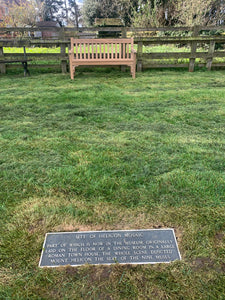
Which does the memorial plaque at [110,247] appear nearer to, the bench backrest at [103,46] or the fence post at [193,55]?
the bench backrest at [103,46]

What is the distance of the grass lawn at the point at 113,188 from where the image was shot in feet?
5.07

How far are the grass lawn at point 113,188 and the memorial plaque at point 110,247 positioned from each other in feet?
0.18

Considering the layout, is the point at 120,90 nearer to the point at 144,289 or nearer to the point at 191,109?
the point at 191,109

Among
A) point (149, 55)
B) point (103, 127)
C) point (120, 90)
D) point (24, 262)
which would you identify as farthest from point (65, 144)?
point (149, 55)

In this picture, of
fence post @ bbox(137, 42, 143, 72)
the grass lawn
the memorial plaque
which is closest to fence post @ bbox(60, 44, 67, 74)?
fence post @ bbox(137, 42, 143, 72)

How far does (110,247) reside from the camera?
177 centimetres

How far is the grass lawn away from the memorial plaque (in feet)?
0.18

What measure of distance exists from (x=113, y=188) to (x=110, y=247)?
69 centimetres

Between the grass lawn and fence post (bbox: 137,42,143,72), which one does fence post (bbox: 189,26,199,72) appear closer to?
fence post (bbox: 137,42,143,72)

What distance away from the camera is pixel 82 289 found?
4.91 ft

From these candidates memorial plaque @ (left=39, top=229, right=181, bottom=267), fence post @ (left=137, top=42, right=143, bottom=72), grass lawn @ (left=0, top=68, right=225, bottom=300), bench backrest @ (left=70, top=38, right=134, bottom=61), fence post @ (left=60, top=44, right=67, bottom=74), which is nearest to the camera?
grass lawn @ (left=0, top=68, right=225, bottom=300)

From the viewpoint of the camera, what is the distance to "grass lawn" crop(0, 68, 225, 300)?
5.07 ft

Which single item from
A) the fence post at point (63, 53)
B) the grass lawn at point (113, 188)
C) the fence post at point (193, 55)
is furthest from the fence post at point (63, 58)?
the fence post at point (193, 55)

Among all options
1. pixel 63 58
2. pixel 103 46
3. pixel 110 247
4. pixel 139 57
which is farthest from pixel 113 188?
pixel 139 57
